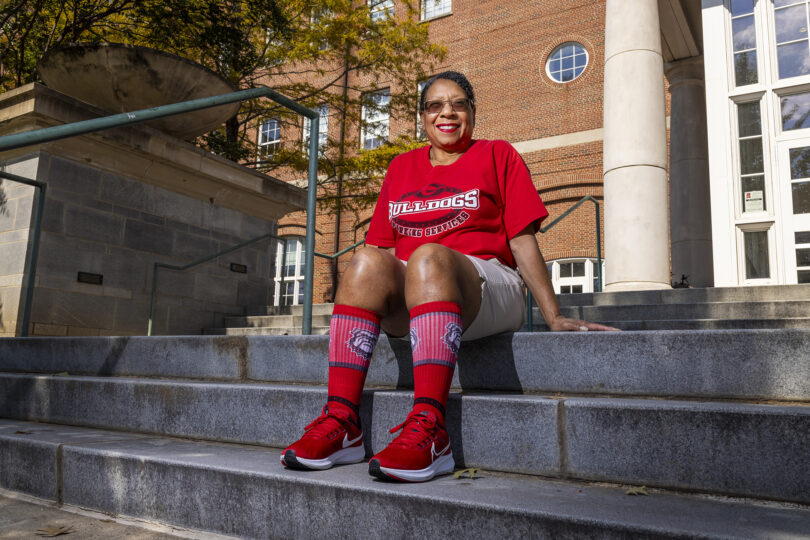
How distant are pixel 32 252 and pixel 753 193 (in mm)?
7925

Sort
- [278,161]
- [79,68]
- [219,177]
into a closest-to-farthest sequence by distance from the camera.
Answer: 1. [79,68]
2. [219,177]
3. [278,161]

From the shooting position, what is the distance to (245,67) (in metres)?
9.80

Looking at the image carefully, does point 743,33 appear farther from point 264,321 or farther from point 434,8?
point 434,8

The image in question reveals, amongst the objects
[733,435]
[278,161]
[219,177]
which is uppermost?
[278,161]

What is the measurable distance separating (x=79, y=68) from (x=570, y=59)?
12.9 m

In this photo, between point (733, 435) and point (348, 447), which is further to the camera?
point (348, 447)

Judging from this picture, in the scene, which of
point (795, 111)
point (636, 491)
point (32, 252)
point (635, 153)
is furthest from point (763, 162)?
point (32, 252)

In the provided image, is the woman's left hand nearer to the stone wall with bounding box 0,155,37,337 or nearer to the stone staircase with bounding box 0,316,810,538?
the stone staircase with bounding box 0,316,810,538

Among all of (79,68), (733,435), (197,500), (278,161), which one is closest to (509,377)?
(733,435)

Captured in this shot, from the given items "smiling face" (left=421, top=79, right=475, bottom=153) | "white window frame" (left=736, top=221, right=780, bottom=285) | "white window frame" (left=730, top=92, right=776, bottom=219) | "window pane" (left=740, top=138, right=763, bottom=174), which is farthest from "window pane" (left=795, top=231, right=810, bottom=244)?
"smiling face" (left=421, top=79, right=475, bottom=153)

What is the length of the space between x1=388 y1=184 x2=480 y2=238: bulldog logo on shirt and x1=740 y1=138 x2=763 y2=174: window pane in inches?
268

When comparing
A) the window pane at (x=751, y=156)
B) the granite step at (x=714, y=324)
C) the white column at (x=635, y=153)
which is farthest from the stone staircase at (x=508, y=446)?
the window pane at (x=751, y=156)

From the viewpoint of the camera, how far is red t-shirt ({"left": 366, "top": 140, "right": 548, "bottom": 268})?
225 cm

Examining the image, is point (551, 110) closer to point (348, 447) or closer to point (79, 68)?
point (79, 68)
